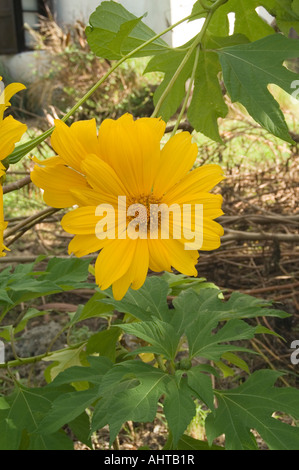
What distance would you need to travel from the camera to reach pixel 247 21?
55 centimetres

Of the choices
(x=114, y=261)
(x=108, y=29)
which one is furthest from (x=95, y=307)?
(x=114, y=261)

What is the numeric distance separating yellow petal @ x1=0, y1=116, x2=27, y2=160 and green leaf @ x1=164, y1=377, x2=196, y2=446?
0.26 metres

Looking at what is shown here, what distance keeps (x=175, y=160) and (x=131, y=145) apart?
0.02m

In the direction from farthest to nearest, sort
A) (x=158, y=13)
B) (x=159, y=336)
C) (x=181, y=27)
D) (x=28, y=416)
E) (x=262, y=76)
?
(x=158, y=13) → (x=181, y=27) → (x=28, y=416) → (x=159, y=336) → (x=262, y=76)

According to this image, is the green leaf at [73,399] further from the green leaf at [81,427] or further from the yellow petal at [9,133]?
the yellow petal at [9,133]

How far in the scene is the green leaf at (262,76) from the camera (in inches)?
15.1

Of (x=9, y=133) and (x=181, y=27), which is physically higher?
(x=9, y=133)

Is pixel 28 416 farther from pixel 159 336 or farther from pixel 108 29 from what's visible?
pixel 108 29

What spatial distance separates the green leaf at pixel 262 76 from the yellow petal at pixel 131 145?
0.41 feet

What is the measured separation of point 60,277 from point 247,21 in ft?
1.26

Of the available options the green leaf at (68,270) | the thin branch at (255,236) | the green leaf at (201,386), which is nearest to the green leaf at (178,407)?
the green leaf at (201,386)

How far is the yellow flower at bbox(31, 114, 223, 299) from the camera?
0.27m

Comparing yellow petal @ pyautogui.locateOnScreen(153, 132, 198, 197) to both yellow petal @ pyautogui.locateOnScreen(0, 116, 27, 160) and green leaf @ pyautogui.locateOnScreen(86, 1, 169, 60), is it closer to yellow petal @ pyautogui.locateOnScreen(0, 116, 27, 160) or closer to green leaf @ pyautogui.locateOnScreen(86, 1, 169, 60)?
yellow petal @ pyautogui.locateOnScreen(0, 116, 27, 160)

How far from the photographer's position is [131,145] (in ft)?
0.91
